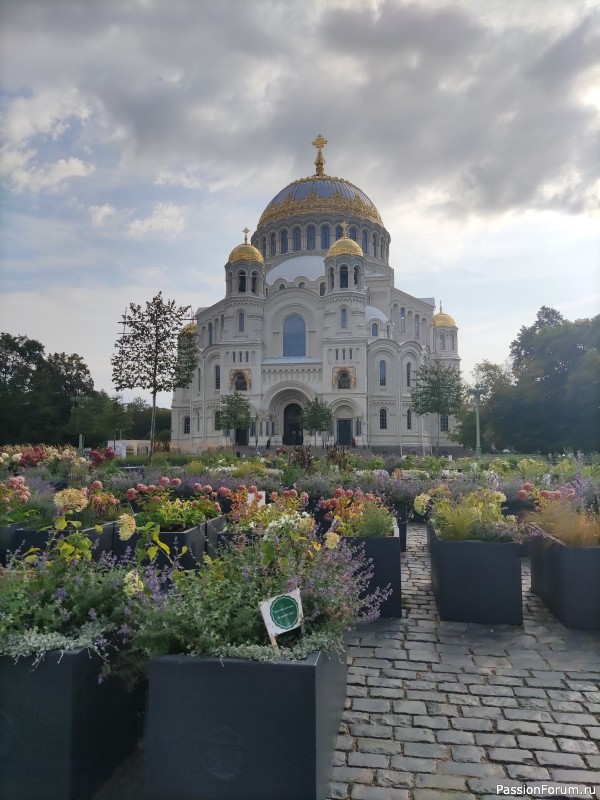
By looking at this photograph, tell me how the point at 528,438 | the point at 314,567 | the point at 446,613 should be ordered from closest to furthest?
the point at 314,567
the point at 446,613
the point at 528,438

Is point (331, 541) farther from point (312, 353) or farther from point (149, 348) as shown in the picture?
point (312, 353)

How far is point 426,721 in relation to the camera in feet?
13.5

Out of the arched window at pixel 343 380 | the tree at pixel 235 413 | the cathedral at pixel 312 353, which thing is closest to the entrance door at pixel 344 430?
the cathedral at pixel 312 353

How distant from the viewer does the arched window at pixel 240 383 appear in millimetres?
49244

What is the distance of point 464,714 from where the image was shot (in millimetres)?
4219

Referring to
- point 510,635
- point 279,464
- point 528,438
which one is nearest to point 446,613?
point 510,635

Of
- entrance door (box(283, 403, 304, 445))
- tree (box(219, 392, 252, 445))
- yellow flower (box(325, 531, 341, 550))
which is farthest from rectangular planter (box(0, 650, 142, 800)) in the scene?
entrance door (box(283, 403, 304, 445))

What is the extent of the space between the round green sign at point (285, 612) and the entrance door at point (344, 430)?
44.2 meters

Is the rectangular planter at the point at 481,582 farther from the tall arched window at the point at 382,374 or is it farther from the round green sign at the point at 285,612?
the tall arched window at the point at 382,374

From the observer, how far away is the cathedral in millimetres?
47938

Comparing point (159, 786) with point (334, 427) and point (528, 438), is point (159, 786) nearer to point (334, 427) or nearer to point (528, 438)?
point (528, 438)

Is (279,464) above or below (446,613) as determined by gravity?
above

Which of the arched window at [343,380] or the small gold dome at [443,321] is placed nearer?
the arched window at [343,380]

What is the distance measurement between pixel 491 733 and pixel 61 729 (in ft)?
8.80
